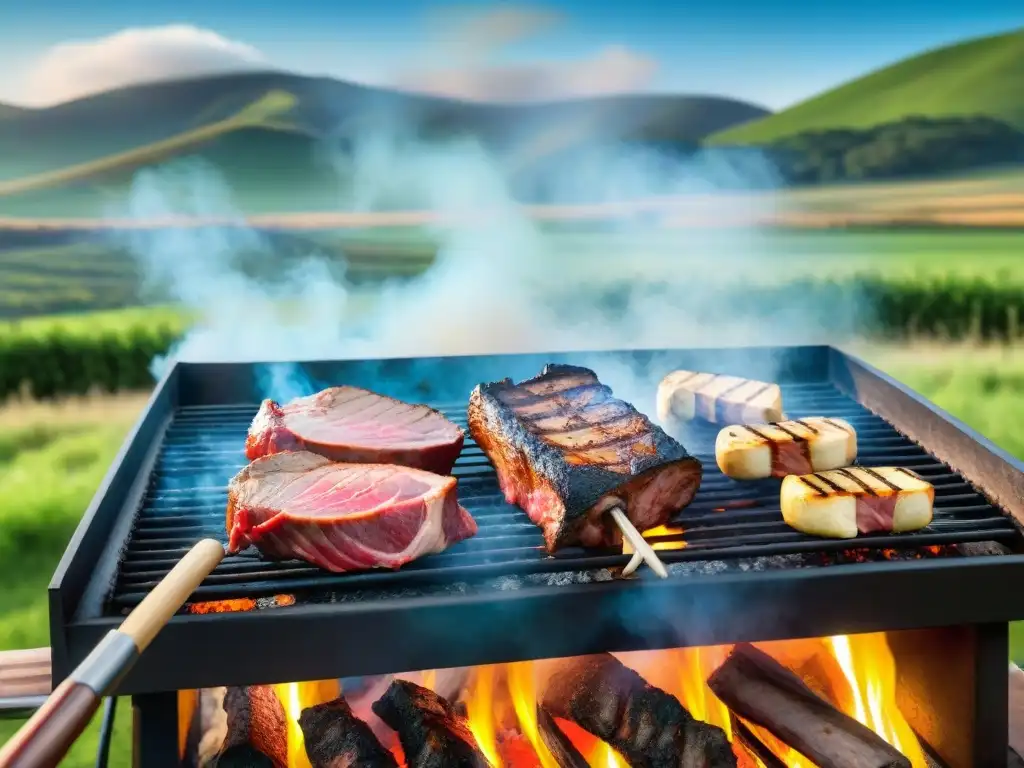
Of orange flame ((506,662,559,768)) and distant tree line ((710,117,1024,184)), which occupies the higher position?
distant tree line ((710,117,1024,184))

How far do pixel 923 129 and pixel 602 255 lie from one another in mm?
3800

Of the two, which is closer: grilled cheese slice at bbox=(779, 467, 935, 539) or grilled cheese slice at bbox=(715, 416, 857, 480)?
grilled cheese slice at bbox=(779, 467, 935, 539)

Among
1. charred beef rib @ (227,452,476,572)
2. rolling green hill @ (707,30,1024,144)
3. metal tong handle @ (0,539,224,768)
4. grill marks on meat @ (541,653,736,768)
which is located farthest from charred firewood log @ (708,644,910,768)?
rolling green hill @ (707,30,1024,144)

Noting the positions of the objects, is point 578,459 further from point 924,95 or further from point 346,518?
point 924,95

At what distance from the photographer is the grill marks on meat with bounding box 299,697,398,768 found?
2.85 m

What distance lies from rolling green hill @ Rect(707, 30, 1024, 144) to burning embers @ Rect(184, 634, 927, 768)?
21.8ft

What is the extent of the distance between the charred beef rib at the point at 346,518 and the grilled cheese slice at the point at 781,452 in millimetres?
974

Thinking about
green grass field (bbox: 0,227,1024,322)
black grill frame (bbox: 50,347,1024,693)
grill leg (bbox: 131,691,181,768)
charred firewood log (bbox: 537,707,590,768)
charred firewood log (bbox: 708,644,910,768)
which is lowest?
charred firewood log (bbox: 537,707,590,768)

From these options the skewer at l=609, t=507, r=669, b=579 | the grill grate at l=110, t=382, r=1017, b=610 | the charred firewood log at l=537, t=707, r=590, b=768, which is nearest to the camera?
the skewer at l=609, t=507, r=669, b=579

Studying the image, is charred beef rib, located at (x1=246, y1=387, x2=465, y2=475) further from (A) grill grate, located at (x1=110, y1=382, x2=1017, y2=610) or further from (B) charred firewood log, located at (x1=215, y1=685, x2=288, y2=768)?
(B) charred firewood log, located at (x1=215, y1=685, x2=288, y2=768)

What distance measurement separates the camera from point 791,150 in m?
9.20

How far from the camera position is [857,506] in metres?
2.72

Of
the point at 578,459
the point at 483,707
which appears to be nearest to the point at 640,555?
the point at 578,459

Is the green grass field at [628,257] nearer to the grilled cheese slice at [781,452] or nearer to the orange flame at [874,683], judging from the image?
the grilled cheese slice at [781,452]
